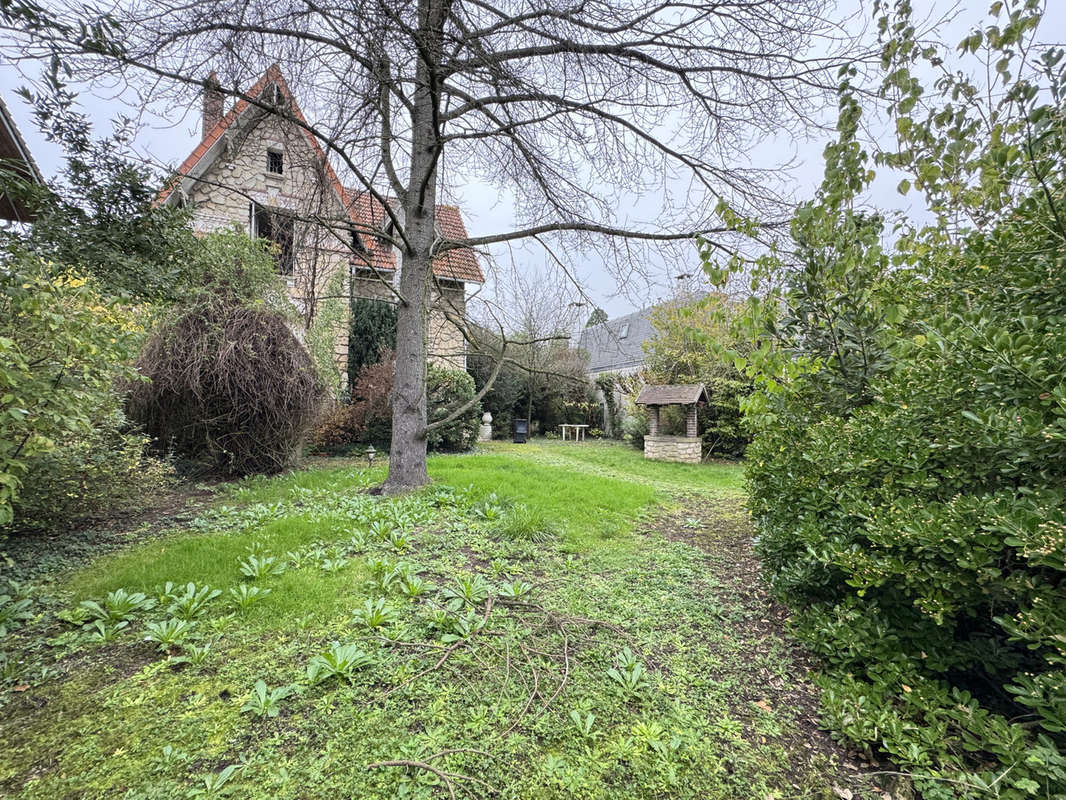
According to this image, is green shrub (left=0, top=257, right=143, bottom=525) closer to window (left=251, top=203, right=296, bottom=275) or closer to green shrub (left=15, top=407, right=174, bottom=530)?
green shrub (left=15, top=407, right=174, bottom=530)

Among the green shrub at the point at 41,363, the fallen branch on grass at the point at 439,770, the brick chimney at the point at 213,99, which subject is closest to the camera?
the fallen branch on grass at the point at 439,770

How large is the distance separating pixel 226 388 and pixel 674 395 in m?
9.15

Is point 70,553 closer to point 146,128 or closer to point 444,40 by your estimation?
point 146,128

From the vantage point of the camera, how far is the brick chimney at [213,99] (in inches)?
139

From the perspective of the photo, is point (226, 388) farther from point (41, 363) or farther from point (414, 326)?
point (41, 363)

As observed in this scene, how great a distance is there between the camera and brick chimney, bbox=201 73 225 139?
11.6 feet

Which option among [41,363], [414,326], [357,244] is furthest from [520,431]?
[41,363]

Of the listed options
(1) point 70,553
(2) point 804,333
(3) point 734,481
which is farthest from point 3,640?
(3) point 734,481

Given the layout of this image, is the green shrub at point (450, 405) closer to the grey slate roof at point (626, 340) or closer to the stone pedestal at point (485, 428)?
the stone pedestal at point (485, 428)

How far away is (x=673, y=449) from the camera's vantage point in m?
11.0

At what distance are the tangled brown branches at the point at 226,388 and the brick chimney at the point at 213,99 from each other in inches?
94.1

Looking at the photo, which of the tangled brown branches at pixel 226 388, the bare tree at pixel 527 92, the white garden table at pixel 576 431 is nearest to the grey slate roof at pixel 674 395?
the white garden table at pixel 576 431

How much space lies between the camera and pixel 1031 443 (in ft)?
5.18

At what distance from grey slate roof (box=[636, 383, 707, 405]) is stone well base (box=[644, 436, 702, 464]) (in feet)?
3.42
